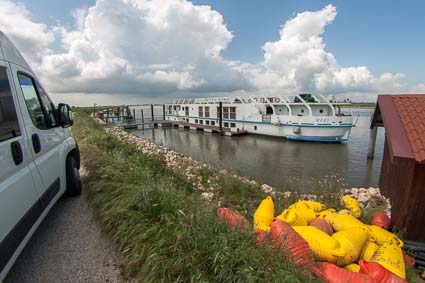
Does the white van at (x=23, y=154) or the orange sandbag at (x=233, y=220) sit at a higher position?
the white van at (x=23, y=154)

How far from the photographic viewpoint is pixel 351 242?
2.67 m

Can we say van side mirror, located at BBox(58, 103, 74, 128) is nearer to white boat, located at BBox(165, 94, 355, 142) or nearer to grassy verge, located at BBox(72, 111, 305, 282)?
grassy verge, located at BBox(72, 111, 305, 282)

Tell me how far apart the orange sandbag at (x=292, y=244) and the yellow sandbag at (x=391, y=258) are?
100 centimetres

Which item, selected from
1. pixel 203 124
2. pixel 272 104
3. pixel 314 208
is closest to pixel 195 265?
pixel 314 208

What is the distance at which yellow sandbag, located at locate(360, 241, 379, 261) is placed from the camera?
108 inches

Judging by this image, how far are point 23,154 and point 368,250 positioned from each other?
13.8 ft

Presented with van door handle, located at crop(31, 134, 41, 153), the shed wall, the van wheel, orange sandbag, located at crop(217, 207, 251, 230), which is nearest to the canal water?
the shed wall

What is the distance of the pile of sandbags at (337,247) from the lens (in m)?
2.26

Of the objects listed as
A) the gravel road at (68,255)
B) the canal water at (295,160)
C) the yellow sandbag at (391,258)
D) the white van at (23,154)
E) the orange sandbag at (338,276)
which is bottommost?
the canal water at (295,160)

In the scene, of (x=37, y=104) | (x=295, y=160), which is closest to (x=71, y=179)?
(x=37, y=104)

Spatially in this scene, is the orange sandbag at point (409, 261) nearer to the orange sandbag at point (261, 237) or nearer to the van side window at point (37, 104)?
the orange sandbag at point (261, 237)

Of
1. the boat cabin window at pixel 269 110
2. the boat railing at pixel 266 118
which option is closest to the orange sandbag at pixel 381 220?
the boat railing at pixel 266 118

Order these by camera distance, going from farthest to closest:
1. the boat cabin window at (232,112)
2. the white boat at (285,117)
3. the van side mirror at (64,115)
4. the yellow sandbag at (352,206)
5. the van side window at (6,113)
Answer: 1. the boat cabin window at (232,112)
2. the white boat at (285,117)
3. the yellow sandbag at (352,206)
4. the van side mirror at (64,115)
5. the van side window at (6,113)

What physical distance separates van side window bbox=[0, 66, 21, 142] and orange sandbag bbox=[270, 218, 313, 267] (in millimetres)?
2813
